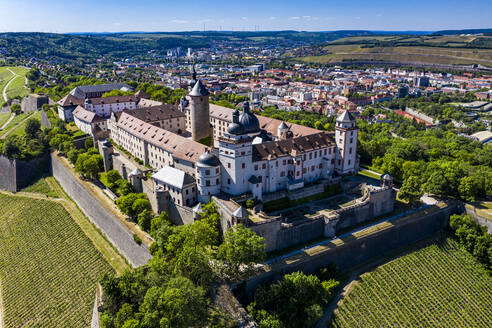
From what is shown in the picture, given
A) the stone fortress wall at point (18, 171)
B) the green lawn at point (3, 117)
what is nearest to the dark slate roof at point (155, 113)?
the stone fortress wall at point (18, 171)

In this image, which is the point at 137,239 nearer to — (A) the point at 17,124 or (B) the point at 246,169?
(B) the point at 246,169

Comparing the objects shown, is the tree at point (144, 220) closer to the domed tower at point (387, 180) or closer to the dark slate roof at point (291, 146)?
the dark slate roof at point (291, 146)

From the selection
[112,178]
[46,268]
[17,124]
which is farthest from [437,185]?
[17,124]

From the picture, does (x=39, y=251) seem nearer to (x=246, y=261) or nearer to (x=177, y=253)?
(x=177, y=253)

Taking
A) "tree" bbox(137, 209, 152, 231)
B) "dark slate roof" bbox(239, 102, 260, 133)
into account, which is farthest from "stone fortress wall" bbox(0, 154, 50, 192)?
"dark slate roof" bbox(239, 102, 260, 133)

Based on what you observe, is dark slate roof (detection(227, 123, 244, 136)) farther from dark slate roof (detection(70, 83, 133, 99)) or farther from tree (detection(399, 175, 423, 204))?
dark slate roof (detection(70, 83, 133, 99))
